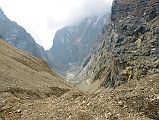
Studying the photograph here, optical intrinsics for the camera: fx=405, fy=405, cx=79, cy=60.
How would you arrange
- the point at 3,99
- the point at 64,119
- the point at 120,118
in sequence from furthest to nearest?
the point at 3,99
the point at 64,119
the point at 120,118

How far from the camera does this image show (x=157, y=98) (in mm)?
30359

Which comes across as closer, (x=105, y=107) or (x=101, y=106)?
(x=105, y=107)

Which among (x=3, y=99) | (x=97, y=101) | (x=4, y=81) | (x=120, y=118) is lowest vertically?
(x=120, y=118)

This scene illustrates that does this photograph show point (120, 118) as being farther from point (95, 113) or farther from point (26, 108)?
point (26, 108)

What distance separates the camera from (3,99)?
40.5m

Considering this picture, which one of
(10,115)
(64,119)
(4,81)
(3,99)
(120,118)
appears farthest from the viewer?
(4,81)

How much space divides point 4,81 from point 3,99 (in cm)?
1451

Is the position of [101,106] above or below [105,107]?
above

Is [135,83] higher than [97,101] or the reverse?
higher

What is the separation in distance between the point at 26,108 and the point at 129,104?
9.45m

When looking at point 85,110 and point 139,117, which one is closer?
point 139,117

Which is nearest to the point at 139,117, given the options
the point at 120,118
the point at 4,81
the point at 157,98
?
the point at 120,118

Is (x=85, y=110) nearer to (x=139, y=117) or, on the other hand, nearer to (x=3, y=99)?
(x=139, y=117)

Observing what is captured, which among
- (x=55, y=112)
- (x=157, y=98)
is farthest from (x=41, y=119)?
(x=157, y=98)
